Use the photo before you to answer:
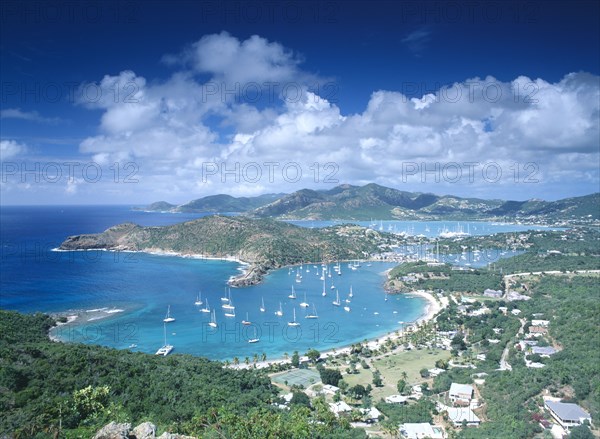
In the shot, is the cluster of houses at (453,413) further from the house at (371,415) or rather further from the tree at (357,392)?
the house at (371,415)

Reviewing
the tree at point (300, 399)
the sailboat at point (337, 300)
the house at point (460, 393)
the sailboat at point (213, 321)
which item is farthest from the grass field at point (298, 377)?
the sailboat at point (337, 300)

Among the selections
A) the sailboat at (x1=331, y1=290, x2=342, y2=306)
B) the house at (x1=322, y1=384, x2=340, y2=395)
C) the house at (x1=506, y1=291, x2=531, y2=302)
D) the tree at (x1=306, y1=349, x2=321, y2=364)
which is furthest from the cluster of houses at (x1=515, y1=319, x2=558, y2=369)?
the sailboat at (x1=331, y1=290, x2=342, y2=306)

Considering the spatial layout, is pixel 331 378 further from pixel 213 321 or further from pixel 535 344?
pixel 213 321

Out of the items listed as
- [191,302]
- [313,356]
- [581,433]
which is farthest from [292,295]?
[581,433]

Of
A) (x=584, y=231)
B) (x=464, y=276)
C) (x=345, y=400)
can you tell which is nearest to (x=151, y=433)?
(x=345, y=400)

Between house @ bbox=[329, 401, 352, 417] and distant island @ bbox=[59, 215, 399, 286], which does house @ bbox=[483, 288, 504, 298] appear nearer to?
distant island @ bbox=[59, 215, 399, 286]

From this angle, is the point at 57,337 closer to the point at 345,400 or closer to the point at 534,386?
the point at 345,400
